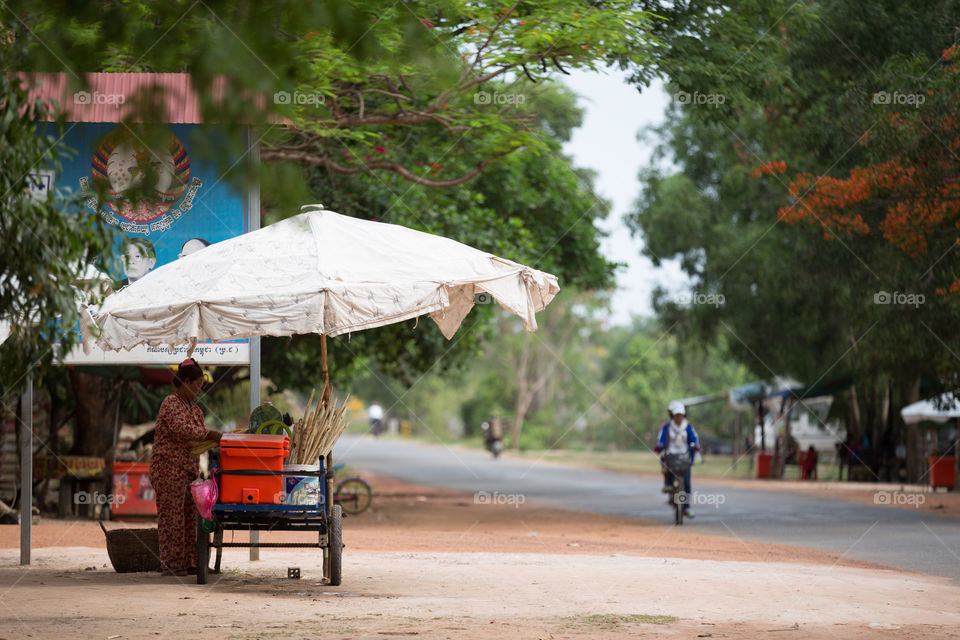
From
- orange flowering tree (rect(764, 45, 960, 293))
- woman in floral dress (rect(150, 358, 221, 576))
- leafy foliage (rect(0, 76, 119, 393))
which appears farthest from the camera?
orange flowering tree (rect(764, 45, 960, 293))

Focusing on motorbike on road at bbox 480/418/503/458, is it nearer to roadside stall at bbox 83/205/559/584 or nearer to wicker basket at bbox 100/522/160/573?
wicker basket at bbox 100/522/160/573

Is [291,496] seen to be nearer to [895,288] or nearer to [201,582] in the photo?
[201,582]

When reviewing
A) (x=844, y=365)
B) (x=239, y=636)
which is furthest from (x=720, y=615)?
(x=844, y=365)

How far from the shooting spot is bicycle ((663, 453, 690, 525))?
1833 cm

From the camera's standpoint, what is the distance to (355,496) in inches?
790

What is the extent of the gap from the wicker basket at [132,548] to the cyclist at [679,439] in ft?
32.8

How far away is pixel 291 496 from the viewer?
9289 millimetres

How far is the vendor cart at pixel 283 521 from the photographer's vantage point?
30.0 feet

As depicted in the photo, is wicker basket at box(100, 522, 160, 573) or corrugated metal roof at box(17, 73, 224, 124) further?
wicker basket at box(100, 522, 160, 573)

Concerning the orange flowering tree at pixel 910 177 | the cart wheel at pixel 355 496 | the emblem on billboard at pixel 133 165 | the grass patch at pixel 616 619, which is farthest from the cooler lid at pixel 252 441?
the orange flowering tree at pixel 910 177

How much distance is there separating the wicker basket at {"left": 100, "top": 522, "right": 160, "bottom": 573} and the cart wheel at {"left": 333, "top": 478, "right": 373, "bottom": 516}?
9654mm

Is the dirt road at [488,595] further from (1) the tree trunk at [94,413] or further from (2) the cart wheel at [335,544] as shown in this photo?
(1) the tree trunk at [94,413]

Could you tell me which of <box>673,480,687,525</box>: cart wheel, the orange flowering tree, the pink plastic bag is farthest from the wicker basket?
the orange flowering tree

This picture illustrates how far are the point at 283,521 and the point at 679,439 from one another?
10.6 metres
